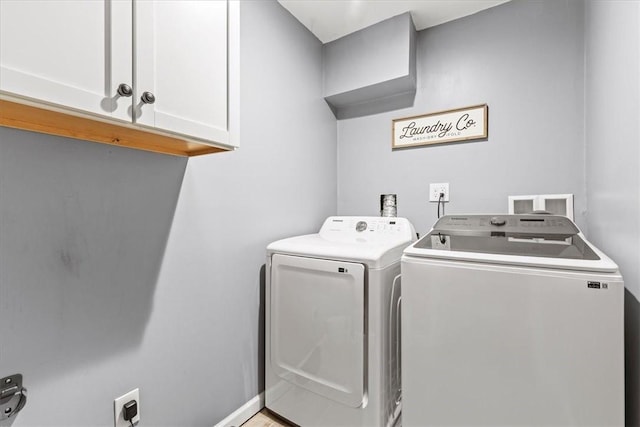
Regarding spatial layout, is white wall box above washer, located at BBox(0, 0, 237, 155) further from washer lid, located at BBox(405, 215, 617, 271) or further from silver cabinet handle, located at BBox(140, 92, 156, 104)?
washer lid, located at BBox(405, 215, 617, 271)

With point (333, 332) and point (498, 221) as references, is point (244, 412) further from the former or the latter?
point (498, 221)

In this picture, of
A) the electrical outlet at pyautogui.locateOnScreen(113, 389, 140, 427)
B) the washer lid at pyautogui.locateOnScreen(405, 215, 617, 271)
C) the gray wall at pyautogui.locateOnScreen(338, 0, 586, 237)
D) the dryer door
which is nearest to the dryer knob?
the washer lid at pyautogui.locateOnScreen(405, 215, 617, 271)

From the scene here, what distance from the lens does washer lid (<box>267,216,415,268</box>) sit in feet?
4.52

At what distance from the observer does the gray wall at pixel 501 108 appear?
5.48 feet

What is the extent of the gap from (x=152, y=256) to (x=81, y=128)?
0.54 meters

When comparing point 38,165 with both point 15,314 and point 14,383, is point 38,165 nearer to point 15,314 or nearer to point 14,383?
point 15,314

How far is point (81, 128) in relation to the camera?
0.91 meters

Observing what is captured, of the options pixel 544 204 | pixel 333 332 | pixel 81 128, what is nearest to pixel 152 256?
pixel 81 128

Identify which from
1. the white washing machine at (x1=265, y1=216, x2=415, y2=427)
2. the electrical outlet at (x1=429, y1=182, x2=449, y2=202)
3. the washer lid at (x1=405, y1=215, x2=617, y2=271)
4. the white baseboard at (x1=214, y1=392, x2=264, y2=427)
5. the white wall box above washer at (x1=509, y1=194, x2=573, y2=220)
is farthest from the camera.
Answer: the electrical outlet at (x1=429, y1=182, x2=449, y2=202)

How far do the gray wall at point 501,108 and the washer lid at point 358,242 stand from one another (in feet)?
1.32

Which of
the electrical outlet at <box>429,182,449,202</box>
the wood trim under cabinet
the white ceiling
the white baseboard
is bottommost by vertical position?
the white baseboard

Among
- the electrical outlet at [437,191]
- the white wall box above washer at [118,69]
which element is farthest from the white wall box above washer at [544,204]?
the white wall box above washer at [118,69]

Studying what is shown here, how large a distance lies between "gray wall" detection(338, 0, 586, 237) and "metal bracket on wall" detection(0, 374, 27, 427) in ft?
6.68

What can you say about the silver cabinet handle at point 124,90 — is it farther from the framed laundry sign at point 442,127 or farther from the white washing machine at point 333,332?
the framed laundry sign at point 442,127
